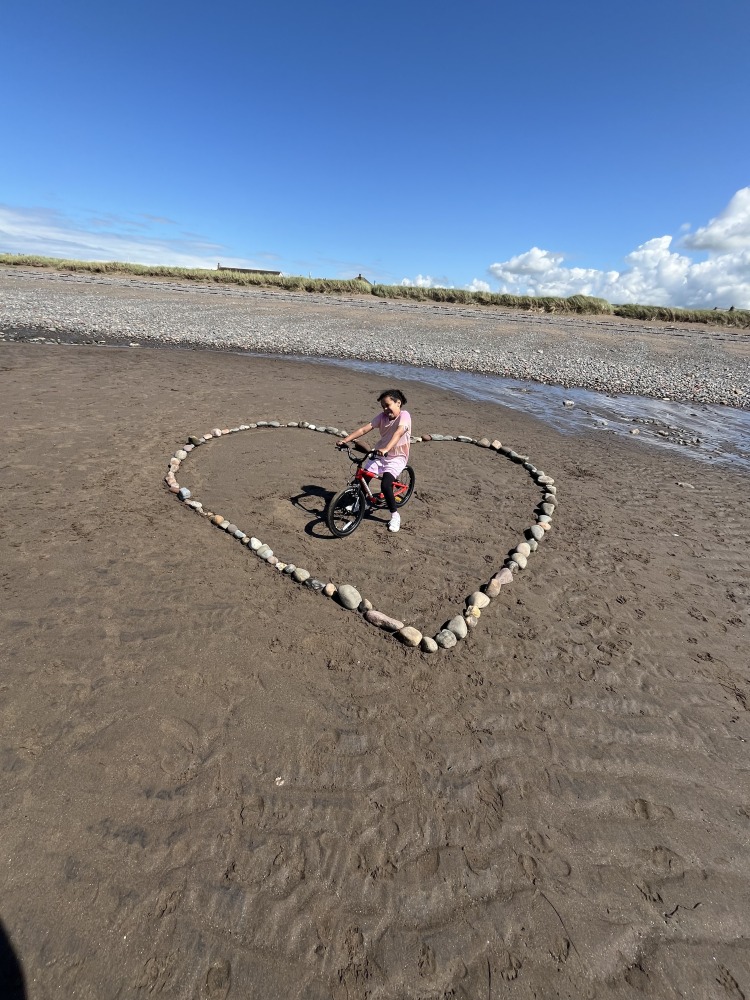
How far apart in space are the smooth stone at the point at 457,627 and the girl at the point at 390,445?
7.74ft

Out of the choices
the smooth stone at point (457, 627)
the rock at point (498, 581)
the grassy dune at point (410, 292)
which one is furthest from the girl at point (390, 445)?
the grassy dune at point (410, 292)

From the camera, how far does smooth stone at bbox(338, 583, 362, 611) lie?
6.25 meters

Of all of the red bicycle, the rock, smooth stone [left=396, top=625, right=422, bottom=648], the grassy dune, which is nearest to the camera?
smooth stone [left=396, top=625, right=422, bottom=648]

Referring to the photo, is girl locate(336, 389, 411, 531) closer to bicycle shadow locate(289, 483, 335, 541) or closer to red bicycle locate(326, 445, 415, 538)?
red bicycle locate(326, 445, 415, 538)

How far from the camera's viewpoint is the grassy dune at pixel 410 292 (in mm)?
49719

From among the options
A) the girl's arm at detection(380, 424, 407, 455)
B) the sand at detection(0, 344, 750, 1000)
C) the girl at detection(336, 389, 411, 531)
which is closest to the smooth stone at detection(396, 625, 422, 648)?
the sand at detection(0, 344, 750, 1000)

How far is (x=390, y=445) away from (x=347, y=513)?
4.45ft

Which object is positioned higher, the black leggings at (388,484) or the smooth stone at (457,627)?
the black leggings at (388,484)

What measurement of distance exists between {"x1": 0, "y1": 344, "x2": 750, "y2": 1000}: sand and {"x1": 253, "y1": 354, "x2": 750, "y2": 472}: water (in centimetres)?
678

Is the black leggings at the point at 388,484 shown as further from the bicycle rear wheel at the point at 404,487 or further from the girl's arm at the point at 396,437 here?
the girl's arm at the point at 396,437

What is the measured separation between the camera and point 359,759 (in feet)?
14.3

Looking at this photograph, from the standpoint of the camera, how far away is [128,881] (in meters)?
3.33

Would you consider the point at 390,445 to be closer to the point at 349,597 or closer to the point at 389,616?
the point at 349,597

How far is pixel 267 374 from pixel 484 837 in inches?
670
